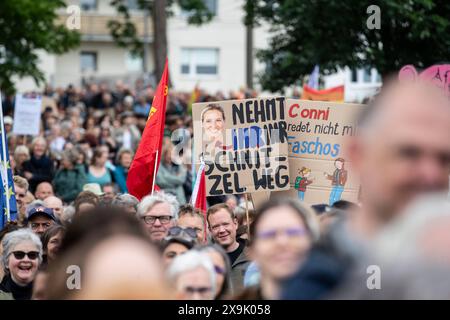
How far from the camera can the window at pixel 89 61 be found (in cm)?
4697

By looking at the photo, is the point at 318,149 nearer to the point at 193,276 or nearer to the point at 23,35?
the point at 193,276

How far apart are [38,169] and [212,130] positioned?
6040 mm

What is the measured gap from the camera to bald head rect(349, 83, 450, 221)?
2236 millimetres

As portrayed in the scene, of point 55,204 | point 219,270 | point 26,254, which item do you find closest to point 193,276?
point 219,270

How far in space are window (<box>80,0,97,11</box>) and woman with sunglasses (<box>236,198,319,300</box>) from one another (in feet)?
151

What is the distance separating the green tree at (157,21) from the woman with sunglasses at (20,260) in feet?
53.0

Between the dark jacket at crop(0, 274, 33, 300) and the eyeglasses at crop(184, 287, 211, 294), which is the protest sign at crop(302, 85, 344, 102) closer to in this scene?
the dark jacket at crop(0, 274, 33, 300)

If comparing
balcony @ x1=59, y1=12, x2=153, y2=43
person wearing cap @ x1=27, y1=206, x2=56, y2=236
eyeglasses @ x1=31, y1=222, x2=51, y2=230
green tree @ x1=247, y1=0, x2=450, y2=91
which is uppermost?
balcony @ x1=59, y1=12, x2=153, y2=43

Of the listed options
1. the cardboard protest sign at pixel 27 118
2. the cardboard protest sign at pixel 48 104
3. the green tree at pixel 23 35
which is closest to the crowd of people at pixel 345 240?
the cardboard protest sign at pixel 27 118

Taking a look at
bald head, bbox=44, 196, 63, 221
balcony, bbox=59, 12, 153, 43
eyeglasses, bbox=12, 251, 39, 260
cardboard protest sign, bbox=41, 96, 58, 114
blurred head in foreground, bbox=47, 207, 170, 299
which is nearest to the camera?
blurred head in foreground, bbox=47, 207, 170, 299

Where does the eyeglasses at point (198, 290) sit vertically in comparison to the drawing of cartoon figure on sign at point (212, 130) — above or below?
below

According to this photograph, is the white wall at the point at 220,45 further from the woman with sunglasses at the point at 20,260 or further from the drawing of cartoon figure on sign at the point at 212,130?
the woman with sunglasses at the point at 20,260

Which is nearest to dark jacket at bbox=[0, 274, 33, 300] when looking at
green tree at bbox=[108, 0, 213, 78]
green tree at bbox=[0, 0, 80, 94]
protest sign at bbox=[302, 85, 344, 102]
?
protest sign at bbox=[302, 85, 344, 102]

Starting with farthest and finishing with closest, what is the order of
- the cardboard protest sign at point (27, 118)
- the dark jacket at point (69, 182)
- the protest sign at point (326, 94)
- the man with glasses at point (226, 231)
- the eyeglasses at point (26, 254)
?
1. the protest sign at point (326, 94)
2. the cardboard protest sign at point (27, 118)
3. the dark jacket at point (69, 182)
4. the man with glasses at point (226, 231)
5. the eyeglasses at point (26, 254)
